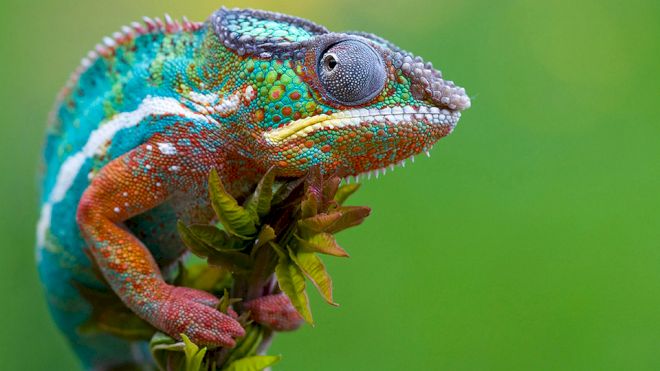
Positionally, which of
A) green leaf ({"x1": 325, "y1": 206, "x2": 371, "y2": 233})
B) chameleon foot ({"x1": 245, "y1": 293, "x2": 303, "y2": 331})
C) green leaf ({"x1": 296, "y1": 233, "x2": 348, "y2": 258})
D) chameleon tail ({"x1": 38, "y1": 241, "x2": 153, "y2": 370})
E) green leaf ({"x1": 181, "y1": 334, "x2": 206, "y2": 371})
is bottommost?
chameleon tail ({"x1": 38, "y1": 241, "x2": 153, "y2": 370})

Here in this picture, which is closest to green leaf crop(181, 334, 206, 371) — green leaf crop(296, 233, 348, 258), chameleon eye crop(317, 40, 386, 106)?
green leaf crop(296, 233, 348, 258)

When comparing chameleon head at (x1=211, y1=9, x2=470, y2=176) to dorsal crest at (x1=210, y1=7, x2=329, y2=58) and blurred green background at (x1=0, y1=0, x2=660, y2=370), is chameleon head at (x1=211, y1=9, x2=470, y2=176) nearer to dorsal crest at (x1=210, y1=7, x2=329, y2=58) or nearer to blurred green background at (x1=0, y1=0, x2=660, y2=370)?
dorsal crest at (x1=210, y1=7, x2=329, y2=58)

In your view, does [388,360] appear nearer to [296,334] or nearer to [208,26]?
[296,334]

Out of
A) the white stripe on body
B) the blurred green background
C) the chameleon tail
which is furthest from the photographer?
the blurred green background

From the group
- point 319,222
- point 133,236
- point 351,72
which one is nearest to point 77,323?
point 133,236

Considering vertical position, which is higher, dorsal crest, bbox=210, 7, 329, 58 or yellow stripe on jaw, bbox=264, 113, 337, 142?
dorsal crest, bbox=210, 7, 329, 58

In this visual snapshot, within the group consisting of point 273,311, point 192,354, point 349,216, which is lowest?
point 192,354

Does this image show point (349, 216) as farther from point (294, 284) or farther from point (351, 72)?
point (351, 72)

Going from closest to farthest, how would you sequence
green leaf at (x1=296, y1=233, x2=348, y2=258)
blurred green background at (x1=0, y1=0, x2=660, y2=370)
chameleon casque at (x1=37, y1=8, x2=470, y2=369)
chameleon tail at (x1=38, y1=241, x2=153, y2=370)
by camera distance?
green leaf at (x1=296, y1=233, x2=348, y2=258) → chameleon casque at (x1=37, y1=8, x2=470, y2=369) → chameleon tail at (x1=38, y1=241, x2=153, y2=370) → blurred green background at (x1=0, y1=0, x2=660, y2=370)
